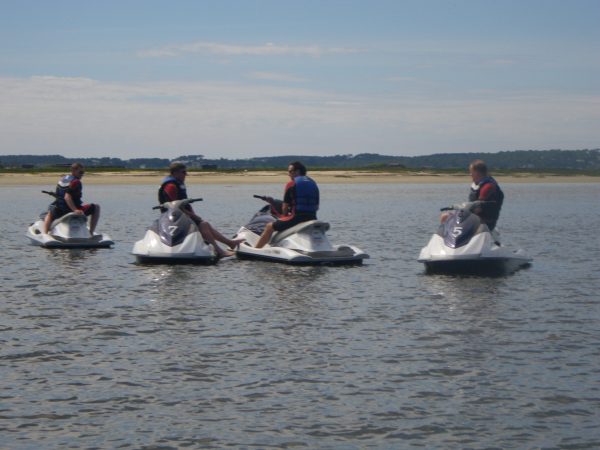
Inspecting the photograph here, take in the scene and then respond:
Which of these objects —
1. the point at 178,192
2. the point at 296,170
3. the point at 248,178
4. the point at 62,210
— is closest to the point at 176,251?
the point at 178,192

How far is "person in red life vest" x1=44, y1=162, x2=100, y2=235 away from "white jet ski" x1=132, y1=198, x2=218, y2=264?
11.9ft

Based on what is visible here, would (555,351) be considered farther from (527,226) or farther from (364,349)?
(527,226)

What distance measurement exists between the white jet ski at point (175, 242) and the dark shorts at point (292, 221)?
4.26 ft

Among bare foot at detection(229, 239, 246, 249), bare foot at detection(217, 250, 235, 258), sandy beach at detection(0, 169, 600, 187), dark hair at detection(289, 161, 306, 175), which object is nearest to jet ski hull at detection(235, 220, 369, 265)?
bare foot at detection(217, 250, 235, 258)

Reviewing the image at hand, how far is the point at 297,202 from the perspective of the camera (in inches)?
741

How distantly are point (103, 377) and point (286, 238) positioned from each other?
10061 mm

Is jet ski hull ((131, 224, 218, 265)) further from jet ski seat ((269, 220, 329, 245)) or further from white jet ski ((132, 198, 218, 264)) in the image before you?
jet ski seat ((269, 220, 329, 245))

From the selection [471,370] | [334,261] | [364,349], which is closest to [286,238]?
[334,261]

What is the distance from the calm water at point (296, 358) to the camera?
7535mm

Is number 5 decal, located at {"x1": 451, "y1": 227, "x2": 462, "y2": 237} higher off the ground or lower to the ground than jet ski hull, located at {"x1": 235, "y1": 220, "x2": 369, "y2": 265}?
higher

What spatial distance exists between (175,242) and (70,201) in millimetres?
4356

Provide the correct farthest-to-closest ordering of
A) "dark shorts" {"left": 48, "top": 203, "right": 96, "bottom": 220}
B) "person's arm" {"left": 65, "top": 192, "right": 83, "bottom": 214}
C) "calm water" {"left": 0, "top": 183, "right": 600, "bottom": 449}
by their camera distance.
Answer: "dark shorts" {"left": 48, "top": 203, "right": 96, "bottom": 220}, "person's arm" {"left": 65, "top": 192, "right": 83, "bottom": 214}, "calm water" {"left": 0, "top": 183, "right": 600, "bottom": 449}

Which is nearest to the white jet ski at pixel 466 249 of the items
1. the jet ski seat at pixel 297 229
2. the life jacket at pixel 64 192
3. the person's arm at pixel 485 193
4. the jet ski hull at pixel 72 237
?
the person's arm at pixel 485 193

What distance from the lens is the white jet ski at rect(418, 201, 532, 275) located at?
1669 cm
